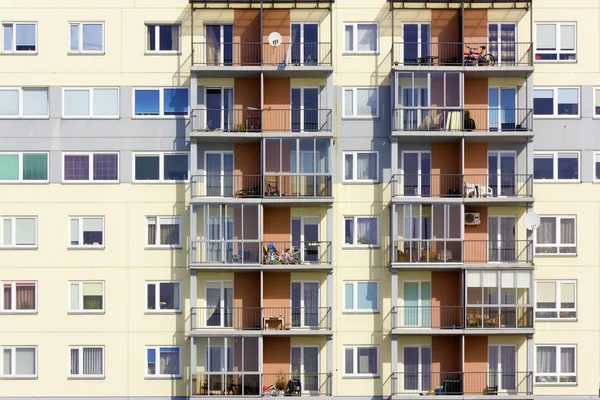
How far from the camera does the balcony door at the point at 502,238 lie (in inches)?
1759

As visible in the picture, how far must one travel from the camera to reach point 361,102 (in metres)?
45.3

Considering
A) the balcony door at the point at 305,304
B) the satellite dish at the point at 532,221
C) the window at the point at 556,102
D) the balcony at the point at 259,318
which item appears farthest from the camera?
the window at the point at 556,102

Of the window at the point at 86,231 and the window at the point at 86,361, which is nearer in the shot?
the window at the point at 86,361

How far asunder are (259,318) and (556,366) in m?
13.4

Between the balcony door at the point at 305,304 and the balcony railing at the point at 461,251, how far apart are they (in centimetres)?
399

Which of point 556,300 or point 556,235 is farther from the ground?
point 556,235

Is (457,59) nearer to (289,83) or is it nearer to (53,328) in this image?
(289,83)

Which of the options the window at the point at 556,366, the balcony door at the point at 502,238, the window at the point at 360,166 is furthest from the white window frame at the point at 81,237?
the window at the point at 556,366

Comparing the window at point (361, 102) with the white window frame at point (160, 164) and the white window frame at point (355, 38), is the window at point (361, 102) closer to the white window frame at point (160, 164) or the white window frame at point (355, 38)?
the white window frame at point (355, 38)

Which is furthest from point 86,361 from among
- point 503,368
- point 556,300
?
point 556,300

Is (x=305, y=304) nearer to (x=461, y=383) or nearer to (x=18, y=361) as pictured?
(x=461, y=383)

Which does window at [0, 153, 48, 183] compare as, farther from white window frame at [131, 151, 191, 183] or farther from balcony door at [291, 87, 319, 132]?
balcony door at [291, 87, 319, 132]

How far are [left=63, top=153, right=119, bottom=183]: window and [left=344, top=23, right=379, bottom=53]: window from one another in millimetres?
11650

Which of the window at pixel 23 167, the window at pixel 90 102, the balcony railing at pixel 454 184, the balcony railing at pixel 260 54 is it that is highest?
the balcony railing at pixel 260 54
